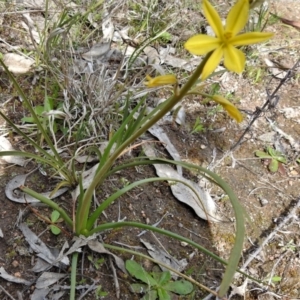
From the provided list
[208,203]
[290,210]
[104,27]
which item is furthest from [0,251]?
[104,27]

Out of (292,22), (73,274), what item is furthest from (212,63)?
(292,22)

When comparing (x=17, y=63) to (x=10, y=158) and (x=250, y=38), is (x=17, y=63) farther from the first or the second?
(x=250, y=38)

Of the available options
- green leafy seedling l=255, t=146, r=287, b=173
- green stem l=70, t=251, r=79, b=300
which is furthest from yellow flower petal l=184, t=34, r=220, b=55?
green leafy seedling l=255, t=146, r=287, b=173

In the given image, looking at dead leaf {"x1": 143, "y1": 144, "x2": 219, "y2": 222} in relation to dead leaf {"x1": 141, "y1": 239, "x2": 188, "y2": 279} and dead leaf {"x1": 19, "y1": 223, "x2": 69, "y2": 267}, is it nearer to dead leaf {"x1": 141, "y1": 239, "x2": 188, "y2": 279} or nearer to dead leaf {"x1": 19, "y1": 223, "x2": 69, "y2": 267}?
dead leaf {"x1": 141, "y1": 239, "x2": 188, "y2": 279}

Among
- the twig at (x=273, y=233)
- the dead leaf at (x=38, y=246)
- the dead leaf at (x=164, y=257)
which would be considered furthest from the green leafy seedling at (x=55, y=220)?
the twig at (x=273, y=233)

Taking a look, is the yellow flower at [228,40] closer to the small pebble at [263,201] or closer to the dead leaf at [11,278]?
the dead leaf at [11,278]
